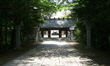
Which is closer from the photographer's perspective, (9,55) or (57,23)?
(9,55)

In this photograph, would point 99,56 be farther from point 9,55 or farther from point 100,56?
point 9,55

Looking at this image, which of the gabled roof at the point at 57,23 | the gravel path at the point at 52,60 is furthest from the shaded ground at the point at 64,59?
the gabled roof at the point at 57,23

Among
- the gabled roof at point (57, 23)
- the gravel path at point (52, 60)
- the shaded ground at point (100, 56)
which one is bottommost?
the shaded ground at point (100, 56)

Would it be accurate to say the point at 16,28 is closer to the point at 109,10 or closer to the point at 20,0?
the point at 20,0

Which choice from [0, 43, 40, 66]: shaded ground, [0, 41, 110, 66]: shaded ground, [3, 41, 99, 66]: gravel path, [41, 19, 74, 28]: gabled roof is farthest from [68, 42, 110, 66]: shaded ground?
[41, 19, 74, 28]: gabled roof

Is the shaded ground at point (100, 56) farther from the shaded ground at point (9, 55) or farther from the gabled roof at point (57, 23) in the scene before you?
the gabled roof at point (57, 23)

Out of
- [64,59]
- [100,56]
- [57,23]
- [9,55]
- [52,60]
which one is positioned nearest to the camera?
[52,60]

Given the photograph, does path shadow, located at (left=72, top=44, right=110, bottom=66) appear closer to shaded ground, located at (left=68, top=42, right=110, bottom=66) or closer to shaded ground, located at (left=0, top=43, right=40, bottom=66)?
shaded ground, located at (left=68, top=42, right=110, bottom=66)

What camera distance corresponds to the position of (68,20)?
35.1m

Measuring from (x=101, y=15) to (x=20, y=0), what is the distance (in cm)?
497

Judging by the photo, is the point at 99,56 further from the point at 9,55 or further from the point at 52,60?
the point at 9,55

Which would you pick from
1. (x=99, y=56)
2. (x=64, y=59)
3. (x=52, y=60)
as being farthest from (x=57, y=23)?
(x=52, y=60)

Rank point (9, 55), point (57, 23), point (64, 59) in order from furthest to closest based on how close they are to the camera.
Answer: point (57, 23), point (9, 55), point (64, 59)

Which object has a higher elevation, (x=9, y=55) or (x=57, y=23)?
(x=57, y=23)
